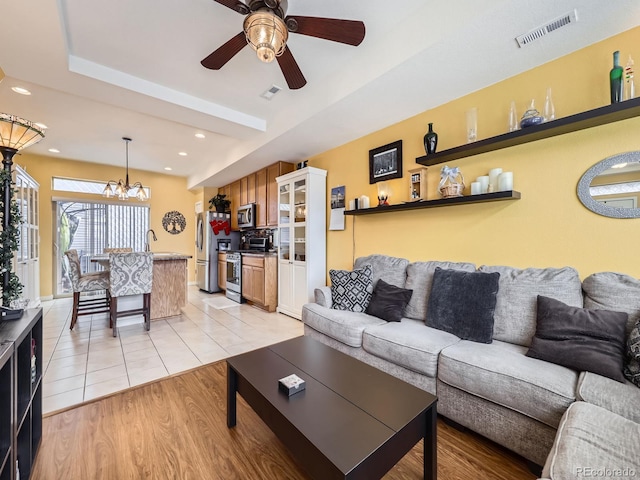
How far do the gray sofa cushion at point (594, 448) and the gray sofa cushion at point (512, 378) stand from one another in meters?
0.19

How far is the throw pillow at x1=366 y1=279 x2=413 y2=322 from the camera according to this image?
2.44m

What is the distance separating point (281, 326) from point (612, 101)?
3.67 meters

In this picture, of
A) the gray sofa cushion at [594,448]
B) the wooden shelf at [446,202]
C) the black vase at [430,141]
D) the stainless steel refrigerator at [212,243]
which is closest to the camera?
the gray sofa cushion at [594,448]

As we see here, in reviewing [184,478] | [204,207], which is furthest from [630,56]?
[204,207]

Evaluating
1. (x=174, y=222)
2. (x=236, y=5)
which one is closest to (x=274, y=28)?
(x=236, y=5)

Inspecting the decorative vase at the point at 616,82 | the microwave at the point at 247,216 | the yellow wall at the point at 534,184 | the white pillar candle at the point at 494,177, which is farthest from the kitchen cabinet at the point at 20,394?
the microwave at the point at 247,216

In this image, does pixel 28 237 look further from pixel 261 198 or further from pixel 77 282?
pixel 261 198

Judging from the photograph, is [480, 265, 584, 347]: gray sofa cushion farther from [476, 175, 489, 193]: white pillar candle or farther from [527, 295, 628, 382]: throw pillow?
[476, 175, 489, 193]: white pillar candle

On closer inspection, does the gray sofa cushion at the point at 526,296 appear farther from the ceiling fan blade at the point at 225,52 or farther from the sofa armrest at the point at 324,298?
the ceiling fan blade at the point at 225,52

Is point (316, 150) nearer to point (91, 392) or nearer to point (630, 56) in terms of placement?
point (630, 56)

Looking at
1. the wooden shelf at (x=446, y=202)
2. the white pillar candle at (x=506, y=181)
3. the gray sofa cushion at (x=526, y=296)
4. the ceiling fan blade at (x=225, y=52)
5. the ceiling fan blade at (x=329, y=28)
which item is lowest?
the gray sofa cushion at (x=526, y=296)

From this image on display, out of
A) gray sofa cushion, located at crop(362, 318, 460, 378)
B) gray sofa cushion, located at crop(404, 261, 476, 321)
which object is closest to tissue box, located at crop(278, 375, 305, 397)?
gray sofa cushion, located at crop(362, 318, 460, 378)

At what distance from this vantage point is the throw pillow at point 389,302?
2438 mm

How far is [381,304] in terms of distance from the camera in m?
2.56
